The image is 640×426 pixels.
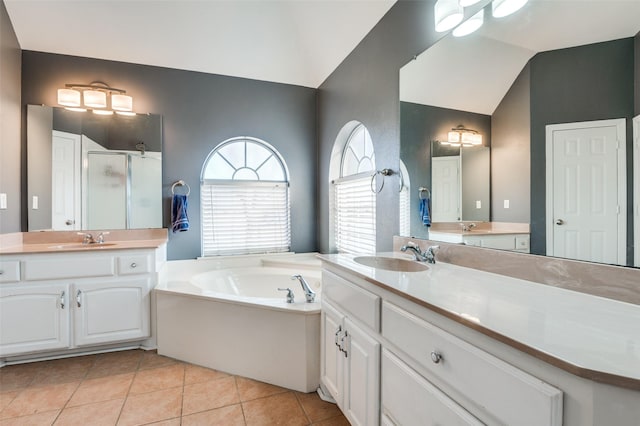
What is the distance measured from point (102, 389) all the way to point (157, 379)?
31 cm

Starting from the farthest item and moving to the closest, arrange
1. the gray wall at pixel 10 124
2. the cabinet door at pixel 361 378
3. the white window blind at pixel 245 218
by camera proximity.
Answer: the white window blind at pixel 245 218 → the gray wall at pixel 10 124 → the cabinet door at pixel 361 378

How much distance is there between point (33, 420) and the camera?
1716mm

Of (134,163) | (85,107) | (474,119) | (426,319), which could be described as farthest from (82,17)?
(426,319)

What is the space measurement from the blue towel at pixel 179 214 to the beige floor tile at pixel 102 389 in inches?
51.3

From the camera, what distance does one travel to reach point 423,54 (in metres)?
1.93

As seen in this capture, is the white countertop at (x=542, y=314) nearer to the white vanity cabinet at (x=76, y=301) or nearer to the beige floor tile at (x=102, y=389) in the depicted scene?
the beige floor tile at (x=102, y=389)

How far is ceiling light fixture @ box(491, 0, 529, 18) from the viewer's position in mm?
1335

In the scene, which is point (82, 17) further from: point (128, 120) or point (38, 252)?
point (38, 252)

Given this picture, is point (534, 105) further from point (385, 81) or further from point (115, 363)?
point (115, 363)

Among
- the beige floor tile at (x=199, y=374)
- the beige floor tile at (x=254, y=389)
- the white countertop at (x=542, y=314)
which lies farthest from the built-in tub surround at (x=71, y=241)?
the white countertop at (x=542, y=314)

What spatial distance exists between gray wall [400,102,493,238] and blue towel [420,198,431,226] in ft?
0.10

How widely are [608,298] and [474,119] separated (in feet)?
3.23

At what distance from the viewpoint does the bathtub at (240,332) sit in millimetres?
1932

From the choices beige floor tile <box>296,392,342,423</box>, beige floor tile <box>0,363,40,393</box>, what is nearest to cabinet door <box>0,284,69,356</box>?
beige floor tile <box>0,363,40,393</box>
